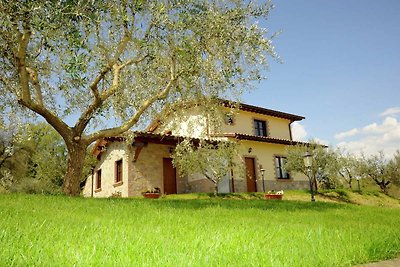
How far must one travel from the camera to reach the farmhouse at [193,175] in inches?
885

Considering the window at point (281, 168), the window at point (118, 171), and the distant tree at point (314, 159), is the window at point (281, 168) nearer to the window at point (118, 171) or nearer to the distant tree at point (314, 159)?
the distant tree at point (314, 159)

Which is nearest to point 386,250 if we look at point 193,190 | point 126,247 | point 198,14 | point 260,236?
point 260,236

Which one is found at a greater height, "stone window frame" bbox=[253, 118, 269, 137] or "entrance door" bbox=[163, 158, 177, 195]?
"stone window frame" bbox=[253, 118, 269, 137]

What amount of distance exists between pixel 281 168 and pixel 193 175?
28.4ft

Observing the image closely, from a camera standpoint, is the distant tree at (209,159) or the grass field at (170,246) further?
the distant tree at (209,159)

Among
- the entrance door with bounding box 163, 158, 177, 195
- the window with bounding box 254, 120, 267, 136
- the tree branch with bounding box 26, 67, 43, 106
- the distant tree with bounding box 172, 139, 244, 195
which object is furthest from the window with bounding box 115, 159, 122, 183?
the window with bounding box 254, 120, 267, 136

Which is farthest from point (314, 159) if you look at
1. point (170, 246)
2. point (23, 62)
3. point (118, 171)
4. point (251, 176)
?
point (170, 246)

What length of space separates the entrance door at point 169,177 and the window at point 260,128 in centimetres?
928

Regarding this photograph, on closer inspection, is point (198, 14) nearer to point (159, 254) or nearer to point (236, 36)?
point (236, 36)

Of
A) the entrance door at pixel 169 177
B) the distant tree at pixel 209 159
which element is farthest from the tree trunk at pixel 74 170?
the entrance door at pixel 169 177

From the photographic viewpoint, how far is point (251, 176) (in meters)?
26.5

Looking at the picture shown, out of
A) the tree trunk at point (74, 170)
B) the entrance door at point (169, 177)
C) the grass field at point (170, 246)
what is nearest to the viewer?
the grass field at point (170, 246)

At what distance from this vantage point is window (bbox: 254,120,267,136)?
29.8m

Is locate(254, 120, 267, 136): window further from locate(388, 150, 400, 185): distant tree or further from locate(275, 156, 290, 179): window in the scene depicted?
locate(388, 150, 400, 185): distant tree
